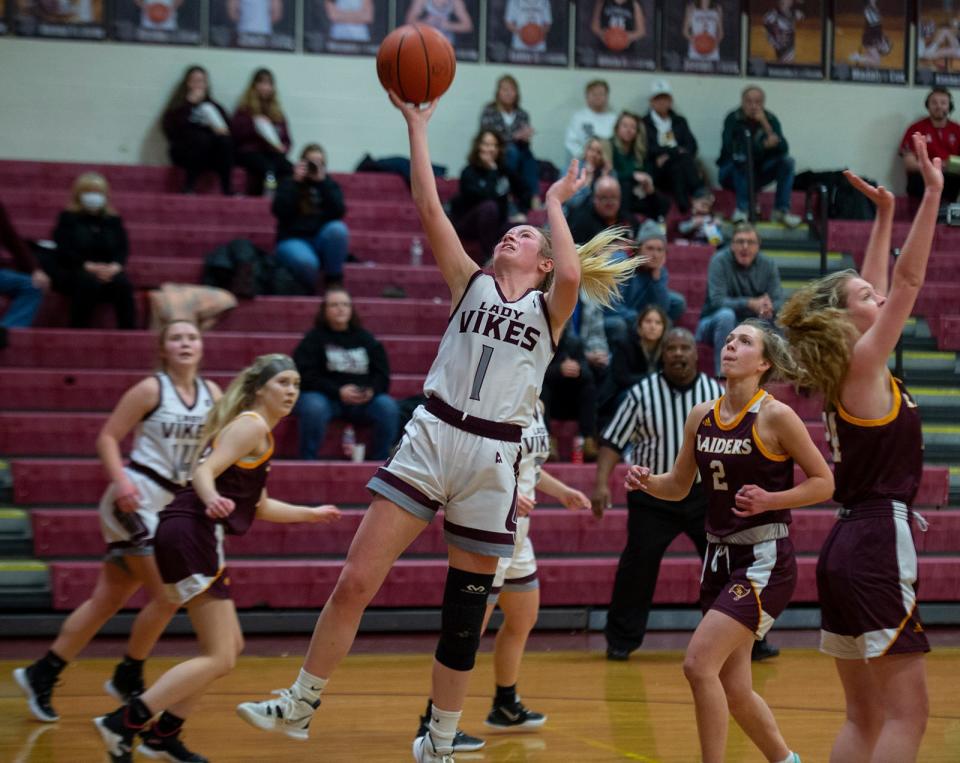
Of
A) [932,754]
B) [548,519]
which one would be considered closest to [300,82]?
[548,519]

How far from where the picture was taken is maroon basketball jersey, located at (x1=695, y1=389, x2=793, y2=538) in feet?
15.1

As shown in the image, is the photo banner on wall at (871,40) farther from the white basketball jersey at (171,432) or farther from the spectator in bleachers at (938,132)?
the white basketball jersey at (171,432)

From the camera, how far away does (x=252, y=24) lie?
477 inches

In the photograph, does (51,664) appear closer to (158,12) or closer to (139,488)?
(139,488)

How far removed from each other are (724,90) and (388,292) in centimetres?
480

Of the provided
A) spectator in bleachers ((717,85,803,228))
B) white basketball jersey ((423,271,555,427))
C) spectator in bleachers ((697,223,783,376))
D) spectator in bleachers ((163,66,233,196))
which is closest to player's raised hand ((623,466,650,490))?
white basketball jersey ((423,271,555,427))

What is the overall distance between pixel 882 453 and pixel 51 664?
12.0ft

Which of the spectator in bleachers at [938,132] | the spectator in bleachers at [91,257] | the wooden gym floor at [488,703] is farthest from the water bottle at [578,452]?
the spectator in bleachers at [938,132]

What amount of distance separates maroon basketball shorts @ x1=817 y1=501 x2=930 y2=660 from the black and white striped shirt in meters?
3.56

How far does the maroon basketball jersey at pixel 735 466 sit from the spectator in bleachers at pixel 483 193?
19.2 feet

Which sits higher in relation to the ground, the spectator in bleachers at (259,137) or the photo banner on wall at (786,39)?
the photo banner on wall at (786,39)

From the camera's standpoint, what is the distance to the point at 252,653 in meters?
7.34

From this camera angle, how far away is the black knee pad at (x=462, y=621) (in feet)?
14.3

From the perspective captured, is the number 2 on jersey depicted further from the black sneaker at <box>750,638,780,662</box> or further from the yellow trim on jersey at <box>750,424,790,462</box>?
the black sneaker at <box>750,638,780,662</box>
